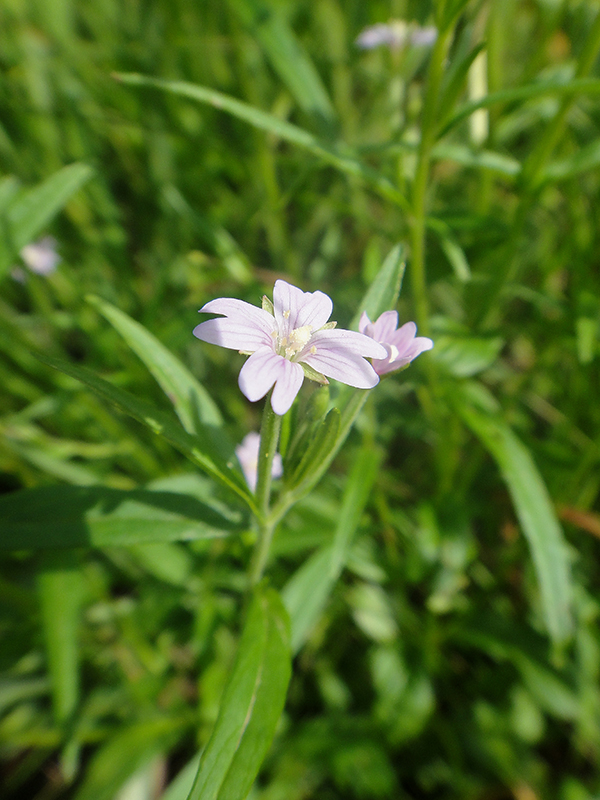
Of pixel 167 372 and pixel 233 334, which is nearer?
pixel 233 334

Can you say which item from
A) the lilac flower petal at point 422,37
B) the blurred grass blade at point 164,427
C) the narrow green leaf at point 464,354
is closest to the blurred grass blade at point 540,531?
the narrow green leaf at point 464,354

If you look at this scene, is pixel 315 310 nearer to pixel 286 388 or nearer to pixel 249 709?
pixel 286 388

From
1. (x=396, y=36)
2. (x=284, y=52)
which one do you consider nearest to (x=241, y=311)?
(x=284, y=52)

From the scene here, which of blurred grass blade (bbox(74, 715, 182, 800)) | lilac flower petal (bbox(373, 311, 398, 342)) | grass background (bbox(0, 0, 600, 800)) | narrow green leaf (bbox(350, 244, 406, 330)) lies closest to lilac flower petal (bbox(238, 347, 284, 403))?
lilac flower petal (bbox(373, 311, 398, 342))

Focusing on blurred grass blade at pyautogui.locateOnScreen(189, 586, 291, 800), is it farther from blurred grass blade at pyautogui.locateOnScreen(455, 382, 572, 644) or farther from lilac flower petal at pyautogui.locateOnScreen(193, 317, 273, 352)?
blurred grass blade at pyautogui.locateOnScreen(455, 382, 572, 644)

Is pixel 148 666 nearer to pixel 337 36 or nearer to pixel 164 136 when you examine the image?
pixel 164 136

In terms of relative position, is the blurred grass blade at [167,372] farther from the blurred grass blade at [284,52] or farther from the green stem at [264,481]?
the blurred grass blade at [284,52]
